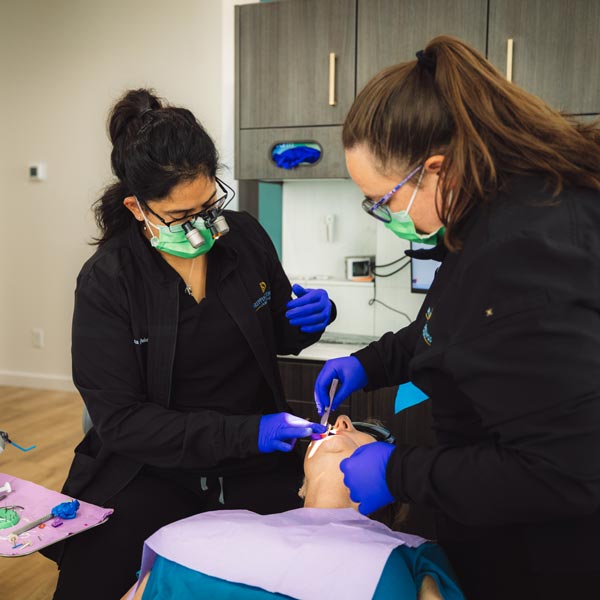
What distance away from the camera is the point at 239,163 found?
121 inches

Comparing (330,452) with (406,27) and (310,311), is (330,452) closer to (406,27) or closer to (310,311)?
(310,311)

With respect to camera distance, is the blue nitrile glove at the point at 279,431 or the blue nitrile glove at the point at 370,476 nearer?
the blue nitrile glove at the point at 370,476

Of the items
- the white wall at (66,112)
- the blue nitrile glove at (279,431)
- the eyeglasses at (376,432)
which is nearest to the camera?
the blue nitrile glove at (279,431)

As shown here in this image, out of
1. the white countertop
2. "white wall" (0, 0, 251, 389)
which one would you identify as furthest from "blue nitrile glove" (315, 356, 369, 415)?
"white wall" (0, 0, 251, 389)

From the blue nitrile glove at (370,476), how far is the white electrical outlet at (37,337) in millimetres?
3786

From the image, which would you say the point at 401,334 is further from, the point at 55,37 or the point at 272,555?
the point at 55,37

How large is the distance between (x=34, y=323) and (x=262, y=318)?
3.19 metres

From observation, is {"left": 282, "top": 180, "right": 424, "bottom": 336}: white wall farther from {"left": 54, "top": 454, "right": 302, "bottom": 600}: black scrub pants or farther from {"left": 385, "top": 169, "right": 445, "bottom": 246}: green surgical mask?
{"left": 385, "top": 169, "right": 445, "bottom": 246}: green surgical mask

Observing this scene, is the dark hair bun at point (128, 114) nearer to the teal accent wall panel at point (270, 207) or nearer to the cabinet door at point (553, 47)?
the cabinet door at point (553, 47)

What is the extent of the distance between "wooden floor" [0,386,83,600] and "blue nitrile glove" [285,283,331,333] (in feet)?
4.23

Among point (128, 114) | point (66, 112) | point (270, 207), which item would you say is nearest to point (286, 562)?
point (128, 114)

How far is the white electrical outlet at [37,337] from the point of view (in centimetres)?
444

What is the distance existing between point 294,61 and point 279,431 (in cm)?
202

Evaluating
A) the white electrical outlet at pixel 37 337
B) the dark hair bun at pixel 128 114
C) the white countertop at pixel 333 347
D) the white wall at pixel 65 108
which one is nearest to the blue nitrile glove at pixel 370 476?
the dark hair bun at pixel 128 114
